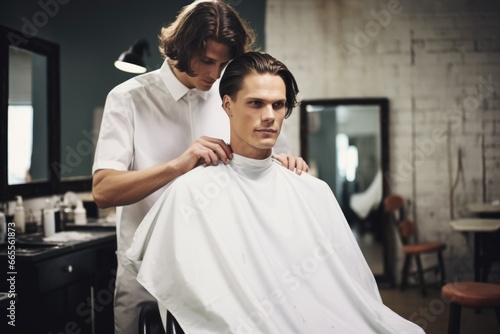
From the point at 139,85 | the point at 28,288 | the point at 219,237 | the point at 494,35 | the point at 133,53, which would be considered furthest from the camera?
the point at 494,35

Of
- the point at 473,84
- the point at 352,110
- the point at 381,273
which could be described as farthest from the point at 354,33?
the point at 381,273

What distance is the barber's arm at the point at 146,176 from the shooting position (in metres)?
1.46

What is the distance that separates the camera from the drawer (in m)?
2.44

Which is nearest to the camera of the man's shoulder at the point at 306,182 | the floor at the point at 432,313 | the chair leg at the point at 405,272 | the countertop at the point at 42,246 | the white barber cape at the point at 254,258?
the white barber cape at the point at 254,258

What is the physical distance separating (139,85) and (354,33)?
382cm

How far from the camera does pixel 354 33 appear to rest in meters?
5.07

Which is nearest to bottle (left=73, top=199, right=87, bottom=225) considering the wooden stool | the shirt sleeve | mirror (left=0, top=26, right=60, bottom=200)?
mirror (left=0, top=26, right=60, bottom=200)

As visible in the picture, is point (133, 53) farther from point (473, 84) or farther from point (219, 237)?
point (473, 84)

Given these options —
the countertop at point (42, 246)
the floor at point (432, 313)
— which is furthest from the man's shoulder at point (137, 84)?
the floor at point (432, 313)

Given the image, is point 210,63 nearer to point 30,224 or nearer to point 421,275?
point 30,224

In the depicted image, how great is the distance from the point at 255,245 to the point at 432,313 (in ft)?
10.5

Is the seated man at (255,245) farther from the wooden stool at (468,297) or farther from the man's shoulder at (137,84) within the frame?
the wooden stool at (468,297)

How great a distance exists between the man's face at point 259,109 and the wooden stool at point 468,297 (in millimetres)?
1808

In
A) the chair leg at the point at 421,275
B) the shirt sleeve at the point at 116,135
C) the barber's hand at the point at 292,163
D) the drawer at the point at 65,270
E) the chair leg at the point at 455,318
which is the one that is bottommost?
the chair leg at the point at 421,275
